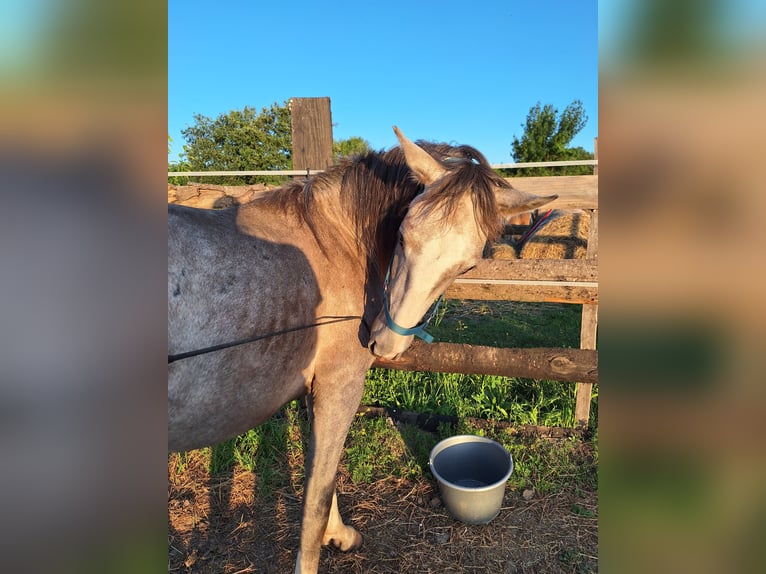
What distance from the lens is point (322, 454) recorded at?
7.07 feet

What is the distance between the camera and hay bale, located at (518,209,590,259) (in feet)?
18.1

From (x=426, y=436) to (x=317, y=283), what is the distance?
2.27m

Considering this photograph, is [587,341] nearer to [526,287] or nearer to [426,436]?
[526,287]

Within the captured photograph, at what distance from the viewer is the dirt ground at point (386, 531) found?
2.63 m

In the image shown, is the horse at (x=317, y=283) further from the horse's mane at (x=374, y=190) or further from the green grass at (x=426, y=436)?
the green grass at (x=426, y=436)

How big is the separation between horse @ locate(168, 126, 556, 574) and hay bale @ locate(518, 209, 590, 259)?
386 centimetres

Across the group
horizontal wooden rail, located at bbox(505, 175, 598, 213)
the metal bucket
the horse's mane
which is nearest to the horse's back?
the horse's mane

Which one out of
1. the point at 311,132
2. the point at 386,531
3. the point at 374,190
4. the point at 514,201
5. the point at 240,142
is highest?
the point at 240,142

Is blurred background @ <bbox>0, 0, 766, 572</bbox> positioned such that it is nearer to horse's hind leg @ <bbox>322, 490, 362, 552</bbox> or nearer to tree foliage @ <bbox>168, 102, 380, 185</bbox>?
horse's hind leg @ <bbox>322, 490, 362, 552</bbox>

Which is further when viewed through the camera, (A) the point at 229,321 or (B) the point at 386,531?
(B) the point at 386,531

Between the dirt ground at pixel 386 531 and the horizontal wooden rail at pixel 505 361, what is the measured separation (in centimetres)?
90

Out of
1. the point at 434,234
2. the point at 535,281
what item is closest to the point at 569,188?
the point at 535,281
